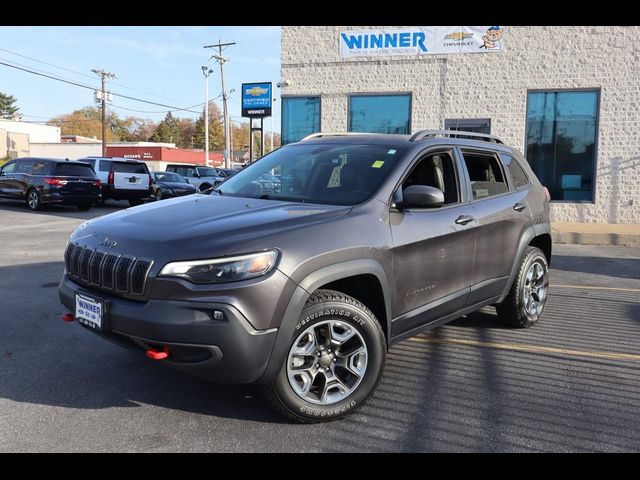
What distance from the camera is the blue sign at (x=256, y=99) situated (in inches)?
812

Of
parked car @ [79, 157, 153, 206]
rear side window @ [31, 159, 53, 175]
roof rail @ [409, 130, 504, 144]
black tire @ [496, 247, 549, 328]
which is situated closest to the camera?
roof rail @ [409, 130, 504, 144]

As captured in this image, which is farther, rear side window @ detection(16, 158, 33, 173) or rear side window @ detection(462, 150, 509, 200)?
rear side window @ detection(16, 158, 33, 173)

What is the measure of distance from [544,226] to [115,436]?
4.44 metres

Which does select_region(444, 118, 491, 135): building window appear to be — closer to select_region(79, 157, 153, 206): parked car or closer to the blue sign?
the blue sign

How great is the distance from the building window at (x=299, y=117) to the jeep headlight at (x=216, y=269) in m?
14.1

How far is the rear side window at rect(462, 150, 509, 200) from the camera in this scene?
485 centimetres

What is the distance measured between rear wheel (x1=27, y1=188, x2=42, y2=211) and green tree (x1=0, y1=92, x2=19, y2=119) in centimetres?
10661

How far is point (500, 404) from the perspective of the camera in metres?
3.76

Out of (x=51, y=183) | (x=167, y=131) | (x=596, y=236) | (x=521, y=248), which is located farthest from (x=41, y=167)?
(x=167, y=131)

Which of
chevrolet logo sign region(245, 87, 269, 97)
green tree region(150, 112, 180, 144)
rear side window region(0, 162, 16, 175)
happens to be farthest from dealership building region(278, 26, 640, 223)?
green tree region(150, 112, 180, 144)

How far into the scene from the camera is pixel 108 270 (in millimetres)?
3316

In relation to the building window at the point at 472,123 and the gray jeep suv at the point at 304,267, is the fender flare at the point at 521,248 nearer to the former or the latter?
the gray jeep suv at the point at 304,267
